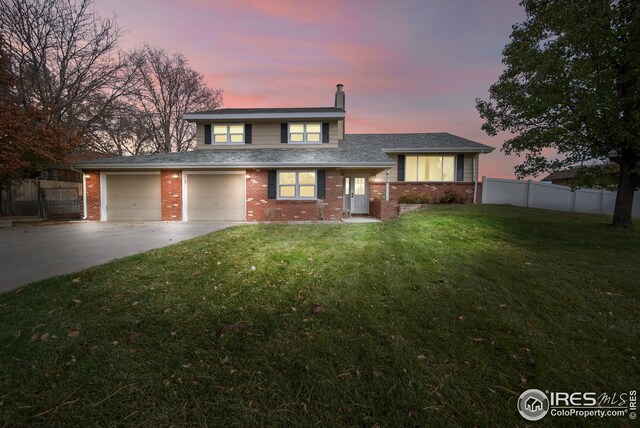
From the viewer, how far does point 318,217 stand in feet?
42.0

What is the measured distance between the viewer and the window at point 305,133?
50.0 feet

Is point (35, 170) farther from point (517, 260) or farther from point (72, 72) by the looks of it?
point (517, 260)

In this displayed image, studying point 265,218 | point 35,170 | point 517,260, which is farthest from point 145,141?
point 517,260

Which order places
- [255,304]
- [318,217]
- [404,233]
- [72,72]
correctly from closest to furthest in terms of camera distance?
[255,304], [404,233], [318,217], [72,72]

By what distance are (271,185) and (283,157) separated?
1549mm

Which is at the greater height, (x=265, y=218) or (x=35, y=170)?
(x=35, y=170)

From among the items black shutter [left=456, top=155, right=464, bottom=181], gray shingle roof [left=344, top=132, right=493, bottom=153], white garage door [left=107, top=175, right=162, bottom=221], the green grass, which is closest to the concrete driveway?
the green grass

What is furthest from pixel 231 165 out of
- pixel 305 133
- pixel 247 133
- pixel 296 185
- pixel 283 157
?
pixel 305 133

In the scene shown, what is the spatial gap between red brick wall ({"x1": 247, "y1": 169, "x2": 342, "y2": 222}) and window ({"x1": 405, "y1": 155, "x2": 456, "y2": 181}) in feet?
19.7

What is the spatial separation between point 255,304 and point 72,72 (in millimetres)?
22859

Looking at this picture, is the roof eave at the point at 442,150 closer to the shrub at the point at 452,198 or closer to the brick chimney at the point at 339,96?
the shrub at the point at 452,198

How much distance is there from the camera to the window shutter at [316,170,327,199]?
13.0 m

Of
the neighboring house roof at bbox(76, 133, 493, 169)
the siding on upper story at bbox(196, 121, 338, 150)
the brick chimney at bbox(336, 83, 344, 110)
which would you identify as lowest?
the neighboring house roof at bbox(76, 133, 493, 169)

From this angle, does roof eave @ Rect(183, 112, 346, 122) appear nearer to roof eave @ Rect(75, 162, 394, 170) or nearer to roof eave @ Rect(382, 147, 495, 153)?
roof eave @ Rect(75, 162, 394, 170)
